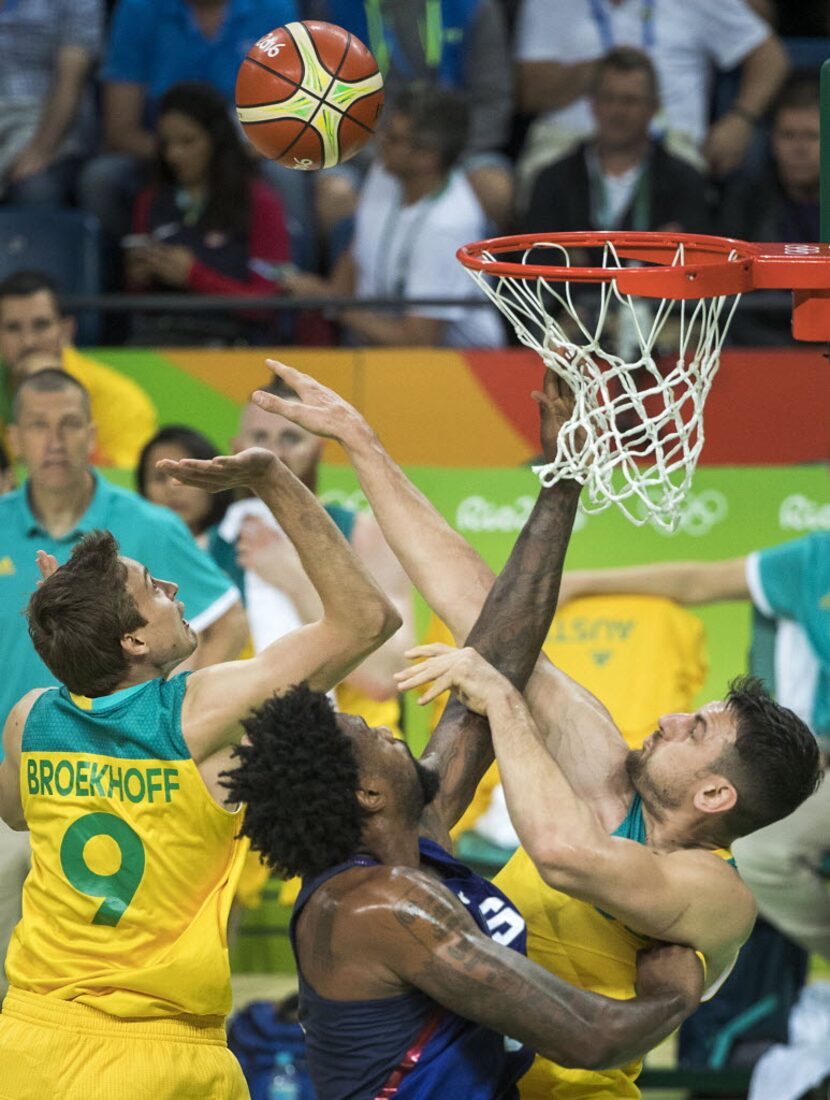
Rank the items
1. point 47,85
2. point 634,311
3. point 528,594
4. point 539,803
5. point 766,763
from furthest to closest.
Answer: point 47,85, point 634,311, point 528,594, point 766,763, point 539,803

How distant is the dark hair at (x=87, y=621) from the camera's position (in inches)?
142

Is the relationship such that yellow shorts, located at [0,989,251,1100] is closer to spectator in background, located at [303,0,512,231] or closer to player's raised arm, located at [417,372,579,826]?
player's raised arm, located at [417,372,579,826]

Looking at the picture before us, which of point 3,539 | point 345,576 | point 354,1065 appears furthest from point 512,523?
point 354,1065

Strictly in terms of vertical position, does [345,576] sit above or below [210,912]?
above

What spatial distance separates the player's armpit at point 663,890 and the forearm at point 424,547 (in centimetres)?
76

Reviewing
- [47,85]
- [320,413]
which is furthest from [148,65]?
[320,413]

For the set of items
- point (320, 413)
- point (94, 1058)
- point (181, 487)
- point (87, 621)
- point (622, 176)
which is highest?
point (622, 176)

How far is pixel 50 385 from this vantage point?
6520mm

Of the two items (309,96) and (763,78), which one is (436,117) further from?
(309,96)

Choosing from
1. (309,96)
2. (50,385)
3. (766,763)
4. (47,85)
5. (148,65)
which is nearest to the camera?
(766,763)

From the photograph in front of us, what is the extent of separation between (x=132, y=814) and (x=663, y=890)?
1144 millimetres

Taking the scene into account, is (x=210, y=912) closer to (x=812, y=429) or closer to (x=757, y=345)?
(x=812, y=429)

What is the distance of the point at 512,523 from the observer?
23.8 feet

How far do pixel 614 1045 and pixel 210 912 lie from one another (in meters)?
0.99
